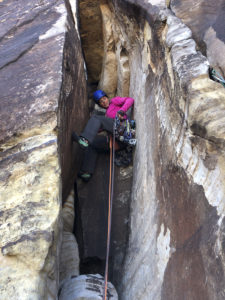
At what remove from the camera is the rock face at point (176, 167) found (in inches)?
59.7

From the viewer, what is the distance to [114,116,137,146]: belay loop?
3.57m

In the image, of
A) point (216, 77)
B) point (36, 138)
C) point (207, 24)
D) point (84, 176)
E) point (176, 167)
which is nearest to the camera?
point (216, 77)

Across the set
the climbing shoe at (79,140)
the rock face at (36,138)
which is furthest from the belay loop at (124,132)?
the climbing shoe at (79,140)

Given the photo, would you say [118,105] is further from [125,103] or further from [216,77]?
[216,77]

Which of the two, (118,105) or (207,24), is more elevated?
(207,24)

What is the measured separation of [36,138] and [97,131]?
3.81 feet

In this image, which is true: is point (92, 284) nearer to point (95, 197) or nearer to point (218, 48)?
point (95, 197)

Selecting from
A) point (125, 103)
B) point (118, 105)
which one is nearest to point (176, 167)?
point (125, 103)

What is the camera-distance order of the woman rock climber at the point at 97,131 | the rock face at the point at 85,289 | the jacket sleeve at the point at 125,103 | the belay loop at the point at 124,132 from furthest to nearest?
the jacket sleeve at the point at 125,103 < the belay loop at the point at 124,132 < the woman rock climber at the point at 97,131 < the rock face at the point at 85,289

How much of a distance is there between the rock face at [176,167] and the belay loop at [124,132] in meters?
0.14

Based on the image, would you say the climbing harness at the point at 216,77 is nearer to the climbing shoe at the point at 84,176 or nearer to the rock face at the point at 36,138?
the rock face at the point at 36,138

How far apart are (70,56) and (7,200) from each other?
2.07 m

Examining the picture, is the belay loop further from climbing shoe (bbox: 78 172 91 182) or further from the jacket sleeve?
climbing shoe (bbox: 78 172 91 182)

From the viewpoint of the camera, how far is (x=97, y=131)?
3.34 m
